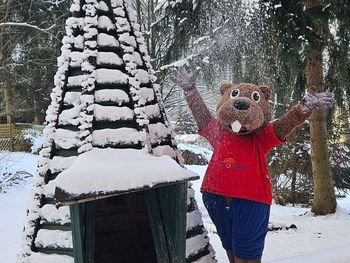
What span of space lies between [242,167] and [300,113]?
0.40 metres

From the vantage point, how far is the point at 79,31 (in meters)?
2.04

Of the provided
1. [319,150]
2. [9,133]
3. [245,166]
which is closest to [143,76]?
[245,166]

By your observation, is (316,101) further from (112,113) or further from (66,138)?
(66,138)

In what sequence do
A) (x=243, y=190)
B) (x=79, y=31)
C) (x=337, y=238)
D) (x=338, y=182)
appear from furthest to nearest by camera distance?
1. (x=338, y=182)
2. (x=337, y=238)
3. (x=243, y=190)
4. (x=79, y=31)

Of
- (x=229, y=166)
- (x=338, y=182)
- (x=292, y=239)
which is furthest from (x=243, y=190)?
(x=338, y=182)

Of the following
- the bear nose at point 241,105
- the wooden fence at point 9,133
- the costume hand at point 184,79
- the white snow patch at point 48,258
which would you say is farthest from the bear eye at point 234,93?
the wooden fence at point 9,133

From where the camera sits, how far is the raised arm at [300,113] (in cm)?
223

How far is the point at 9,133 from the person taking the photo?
599 inches

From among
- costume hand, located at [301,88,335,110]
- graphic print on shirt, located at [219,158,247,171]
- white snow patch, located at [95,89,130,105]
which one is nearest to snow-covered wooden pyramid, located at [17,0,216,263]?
white snow patch, located at [95,89,130,105]

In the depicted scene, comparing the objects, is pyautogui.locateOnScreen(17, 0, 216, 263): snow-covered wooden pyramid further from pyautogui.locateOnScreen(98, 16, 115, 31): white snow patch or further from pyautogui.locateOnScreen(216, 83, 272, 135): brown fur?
pyautogui.locateOnScreen(216, 83, 272, 135): brown fur

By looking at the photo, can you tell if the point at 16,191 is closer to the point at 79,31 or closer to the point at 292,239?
the point at 292,239

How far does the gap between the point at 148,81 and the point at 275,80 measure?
530cm

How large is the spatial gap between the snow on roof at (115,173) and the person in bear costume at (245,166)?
0.57 m

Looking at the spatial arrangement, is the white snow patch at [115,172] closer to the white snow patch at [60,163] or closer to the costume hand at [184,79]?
the white snow patch at [60,163]
